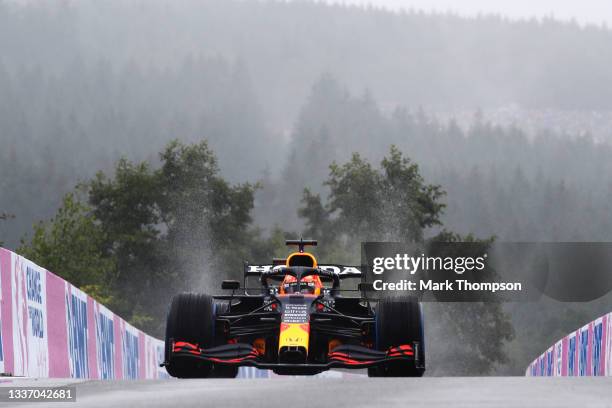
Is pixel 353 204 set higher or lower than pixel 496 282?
higher

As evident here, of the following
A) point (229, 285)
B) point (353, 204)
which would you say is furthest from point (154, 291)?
point (229, 285)

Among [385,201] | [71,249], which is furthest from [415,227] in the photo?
[71,249]

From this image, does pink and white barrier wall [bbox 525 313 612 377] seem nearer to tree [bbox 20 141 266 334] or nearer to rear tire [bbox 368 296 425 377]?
rear tire [bbox 368 296 425 377]

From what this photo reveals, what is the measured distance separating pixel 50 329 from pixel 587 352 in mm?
9576

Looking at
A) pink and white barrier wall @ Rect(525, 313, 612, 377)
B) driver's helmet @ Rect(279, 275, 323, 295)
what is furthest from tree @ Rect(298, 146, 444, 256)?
driver's helmet @ Rect(279, 275, 323, 295)

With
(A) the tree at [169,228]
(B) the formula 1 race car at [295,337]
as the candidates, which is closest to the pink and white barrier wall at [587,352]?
(B) the formula 1 race car at [295,337]

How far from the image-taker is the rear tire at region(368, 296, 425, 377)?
544 inches

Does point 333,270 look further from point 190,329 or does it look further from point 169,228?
point 169,228

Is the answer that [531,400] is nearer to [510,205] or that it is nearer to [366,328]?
[366,328]

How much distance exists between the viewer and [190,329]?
547 inches

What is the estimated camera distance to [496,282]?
70.6m

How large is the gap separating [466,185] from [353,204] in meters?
116

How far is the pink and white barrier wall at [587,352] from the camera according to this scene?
18.2 m

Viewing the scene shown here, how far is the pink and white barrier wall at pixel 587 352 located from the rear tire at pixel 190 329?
20.6 ft
